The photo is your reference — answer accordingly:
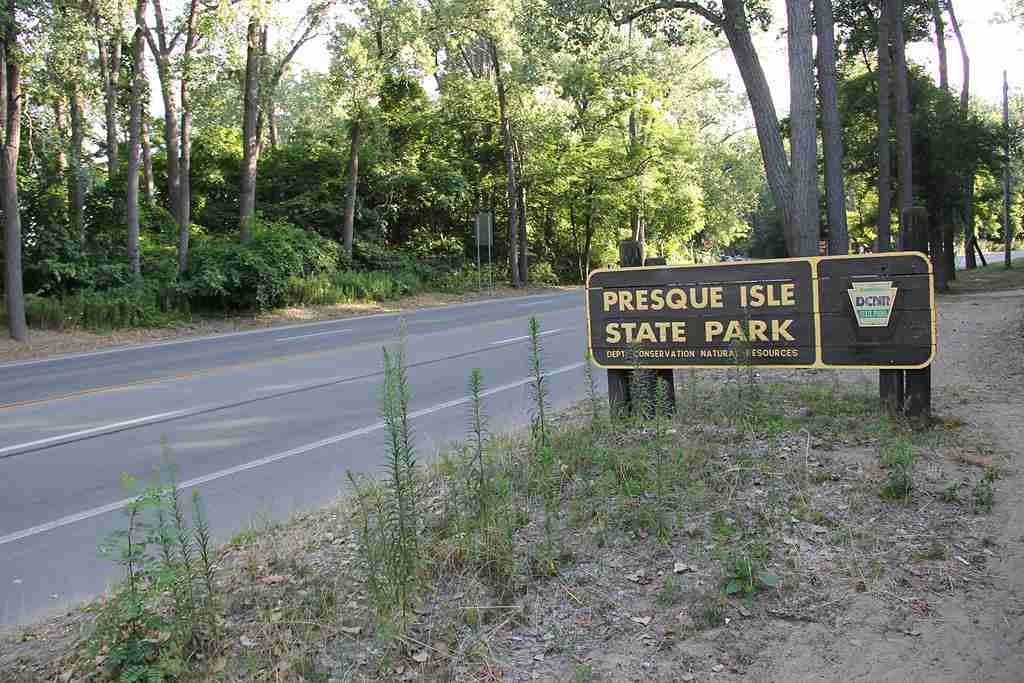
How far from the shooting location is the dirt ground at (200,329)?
19281mm

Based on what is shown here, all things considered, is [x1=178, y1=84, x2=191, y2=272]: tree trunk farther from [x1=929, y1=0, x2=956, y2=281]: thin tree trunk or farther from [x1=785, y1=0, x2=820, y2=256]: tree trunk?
[x1=929, y1=0, x2=956, y2=281]: thin tree trunk

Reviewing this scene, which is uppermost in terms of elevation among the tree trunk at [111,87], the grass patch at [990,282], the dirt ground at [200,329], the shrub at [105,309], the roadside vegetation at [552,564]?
the tree trunk at [111,87]

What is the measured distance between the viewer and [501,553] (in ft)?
15.2

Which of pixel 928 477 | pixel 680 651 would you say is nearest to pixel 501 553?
pixel 680 651

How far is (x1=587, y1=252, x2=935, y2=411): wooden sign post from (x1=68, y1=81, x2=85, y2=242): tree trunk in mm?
19759

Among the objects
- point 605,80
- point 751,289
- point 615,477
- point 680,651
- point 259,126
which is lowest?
point 680,651

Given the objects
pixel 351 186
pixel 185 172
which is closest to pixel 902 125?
pixel 351 186

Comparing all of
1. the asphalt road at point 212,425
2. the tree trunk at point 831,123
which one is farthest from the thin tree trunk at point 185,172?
the tree trunk at point 831,123

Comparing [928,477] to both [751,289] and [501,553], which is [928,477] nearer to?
[751,289]

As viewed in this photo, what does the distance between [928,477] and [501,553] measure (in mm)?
2895

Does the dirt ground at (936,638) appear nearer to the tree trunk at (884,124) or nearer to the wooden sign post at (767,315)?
the wooden sign post at (767,315)

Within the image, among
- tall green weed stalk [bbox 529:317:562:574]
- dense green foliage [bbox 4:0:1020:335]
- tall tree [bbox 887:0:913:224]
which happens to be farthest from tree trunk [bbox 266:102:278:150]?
tall green weed stalk [bbox 529:317:562:574]

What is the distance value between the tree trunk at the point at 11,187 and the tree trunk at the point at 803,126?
16845 millimetres

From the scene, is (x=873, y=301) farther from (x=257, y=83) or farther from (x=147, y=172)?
(x=147, y=172)
